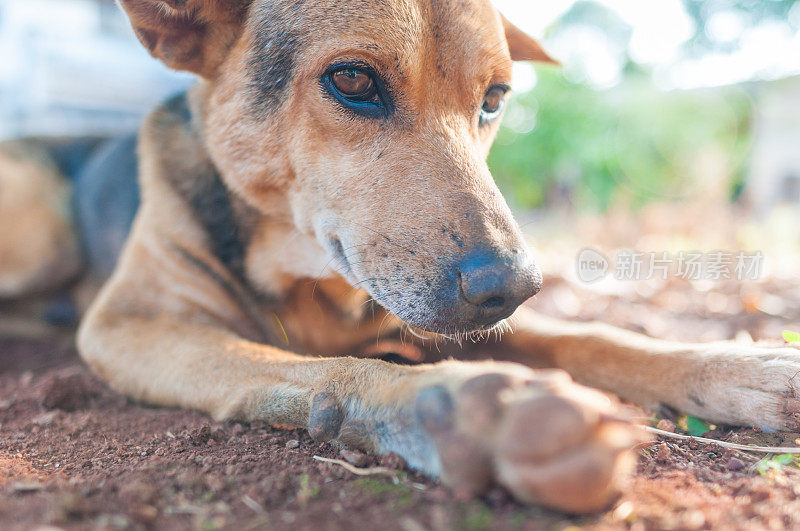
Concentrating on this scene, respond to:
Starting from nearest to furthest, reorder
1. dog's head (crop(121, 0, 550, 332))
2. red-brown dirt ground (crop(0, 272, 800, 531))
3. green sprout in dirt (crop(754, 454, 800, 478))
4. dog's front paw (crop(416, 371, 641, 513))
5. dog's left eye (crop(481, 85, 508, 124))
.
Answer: dog's front paw (crop(416, 371, 641, 513)) → red-brown dirt ground (crop(0, 272, 800, 531)) → green sprout in dirt (crop(754, 454, 800, 478)) → dog's head (crop(121, 0, 550, 332)) → dog's left eye (crop(481, 85, 508, 124))

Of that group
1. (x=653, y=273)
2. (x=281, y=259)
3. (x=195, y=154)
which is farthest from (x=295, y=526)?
(x=653, y=273)

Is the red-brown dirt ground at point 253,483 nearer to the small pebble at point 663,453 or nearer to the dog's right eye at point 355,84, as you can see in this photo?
the small pebble at point 663,453

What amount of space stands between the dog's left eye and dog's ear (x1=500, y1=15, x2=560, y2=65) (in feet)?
1.94

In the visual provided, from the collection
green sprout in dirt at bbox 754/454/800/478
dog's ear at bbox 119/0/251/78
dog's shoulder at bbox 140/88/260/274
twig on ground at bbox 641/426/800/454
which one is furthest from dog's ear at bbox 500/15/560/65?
green sprout in dirt at bbox 754/454/800/478

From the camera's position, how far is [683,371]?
2.20m

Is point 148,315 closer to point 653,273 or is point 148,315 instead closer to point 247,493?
point 247,493

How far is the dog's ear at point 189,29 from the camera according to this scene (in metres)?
2.35

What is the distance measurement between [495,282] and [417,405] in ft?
1.66

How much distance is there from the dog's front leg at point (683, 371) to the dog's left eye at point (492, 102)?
104 centimetres

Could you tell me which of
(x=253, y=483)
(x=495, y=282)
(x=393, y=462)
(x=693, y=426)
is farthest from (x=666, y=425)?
(x=253, y=483)

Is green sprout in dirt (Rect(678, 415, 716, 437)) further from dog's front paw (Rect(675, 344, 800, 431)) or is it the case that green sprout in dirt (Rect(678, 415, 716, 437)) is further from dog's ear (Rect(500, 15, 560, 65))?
dog's ear (Rect(500, 15, 560, 65))

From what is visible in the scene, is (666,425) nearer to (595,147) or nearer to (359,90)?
(359,90)

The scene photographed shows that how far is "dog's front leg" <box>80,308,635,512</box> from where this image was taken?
3.65ft

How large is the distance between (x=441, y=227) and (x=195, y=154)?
1.60m
